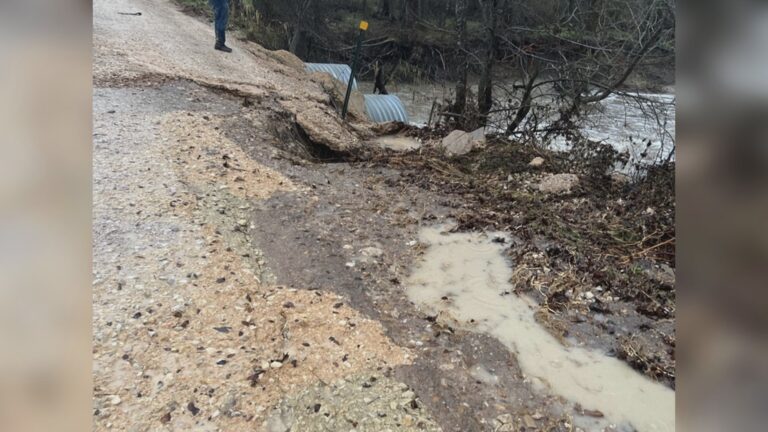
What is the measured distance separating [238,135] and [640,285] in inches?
194

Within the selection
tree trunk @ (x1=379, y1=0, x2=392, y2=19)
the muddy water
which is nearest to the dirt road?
the muddy water

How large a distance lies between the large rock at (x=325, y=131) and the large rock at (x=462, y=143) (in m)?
1.49

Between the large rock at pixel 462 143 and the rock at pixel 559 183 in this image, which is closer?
the rock at pixel 559 183

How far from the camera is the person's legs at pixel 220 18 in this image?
11.1 m

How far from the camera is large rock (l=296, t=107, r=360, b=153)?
883 centimetres

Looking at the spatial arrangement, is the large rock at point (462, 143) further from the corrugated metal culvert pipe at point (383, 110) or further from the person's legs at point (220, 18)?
the person's legs at point (220, 18)

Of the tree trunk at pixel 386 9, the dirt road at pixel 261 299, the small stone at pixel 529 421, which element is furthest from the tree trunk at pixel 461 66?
the tree trunk at pixel 386 9

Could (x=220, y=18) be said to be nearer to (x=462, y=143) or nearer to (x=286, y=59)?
(x=286, y=59)

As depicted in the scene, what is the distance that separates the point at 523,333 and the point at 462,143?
5.60 metres

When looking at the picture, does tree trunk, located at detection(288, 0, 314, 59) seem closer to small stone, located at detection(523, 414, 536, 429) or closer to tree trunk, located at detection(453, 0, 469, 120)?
tree trunk, located at detection(453, 0, 469, 120)

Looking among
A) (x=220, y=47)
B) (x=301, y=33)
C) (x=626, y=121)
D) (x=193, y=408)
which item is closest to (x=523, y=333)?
(x=193, y=408)

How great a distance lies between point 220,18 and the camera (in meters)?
11.6

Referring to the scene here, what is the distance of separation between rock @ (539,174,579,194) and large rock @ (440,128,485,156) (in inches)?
82.8
